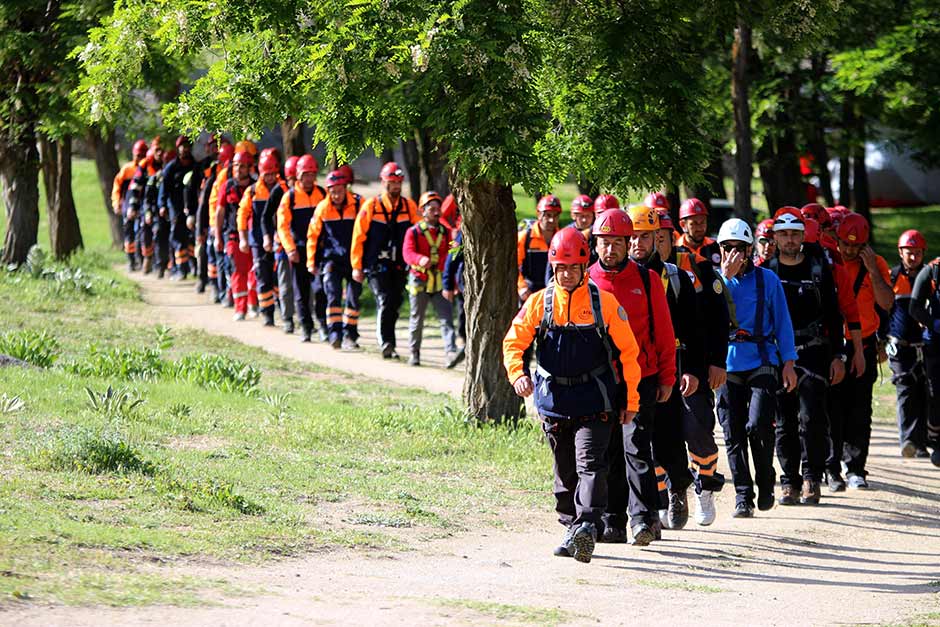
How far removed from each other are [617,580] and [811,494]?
360 cm

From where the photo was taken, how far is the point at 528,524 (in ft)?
33.4

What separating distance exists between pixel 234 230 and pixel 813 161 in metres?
15.3

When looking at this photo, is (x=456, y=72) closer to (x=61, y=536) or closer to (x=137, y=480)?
(x=137, y=480)

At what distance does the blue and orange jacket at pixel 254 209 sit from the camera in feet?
65.2

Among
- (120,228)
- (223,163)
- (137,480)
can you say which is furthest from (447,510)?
(120,228)

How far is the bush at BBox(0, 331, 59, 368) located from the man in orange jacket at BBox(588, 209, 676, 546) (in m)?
6.37

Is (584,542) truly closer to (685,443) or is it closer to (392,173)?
(685,443)

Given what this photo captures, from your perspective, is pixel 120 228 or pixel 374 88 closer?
pixel 374 88

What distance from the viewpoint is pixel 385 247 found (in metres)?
18.2

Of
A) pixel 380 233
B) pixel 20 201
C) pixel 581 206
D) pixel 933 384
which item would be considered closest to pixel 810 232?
pixel 933 384

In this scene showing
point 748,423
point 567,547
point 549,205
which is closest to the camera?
point 567,547

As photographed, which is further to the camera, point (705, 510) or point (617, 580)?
point (705, 510)

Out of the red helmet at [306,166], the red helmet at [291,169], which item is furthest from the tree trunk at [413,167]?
the red helmet at [306,166]

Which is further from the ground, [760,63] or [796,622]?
[760,63]
